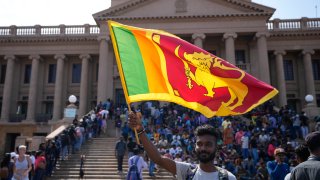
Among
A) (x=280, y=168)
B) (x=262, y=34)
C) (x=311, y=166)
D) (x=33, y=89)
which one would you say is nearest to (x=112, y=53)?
(x=33, y=89)

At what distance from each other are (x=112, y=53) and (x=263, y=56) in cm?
1489

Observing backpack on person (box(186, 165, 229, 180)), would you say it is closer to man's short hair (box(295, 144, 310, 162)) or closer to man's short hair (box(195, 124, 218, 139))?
man's short hair (box(195, 124, 218, 139))

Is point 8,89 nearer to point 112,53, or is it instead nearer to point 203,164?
point 112,53

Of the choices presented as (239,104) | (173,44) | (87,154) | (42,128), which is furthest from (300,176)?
(42,128)

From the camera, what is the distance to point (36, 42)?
4009cm

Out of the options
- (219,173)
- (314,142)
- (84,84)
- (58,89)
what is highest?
(84,84)

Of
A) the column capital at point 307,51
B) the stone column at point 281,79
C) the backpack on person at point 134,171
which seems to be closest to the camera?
the backpack on person at point 134,171

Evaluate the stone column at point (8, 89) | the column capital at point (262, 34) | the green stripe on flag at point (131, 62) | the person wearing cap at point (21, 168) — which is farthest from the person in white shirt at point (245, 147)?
the stone column at point (8, 89)

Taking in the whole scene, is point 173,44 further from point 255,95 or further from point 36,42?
point 36,42

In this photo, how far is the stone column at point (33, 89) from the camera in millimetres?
38625

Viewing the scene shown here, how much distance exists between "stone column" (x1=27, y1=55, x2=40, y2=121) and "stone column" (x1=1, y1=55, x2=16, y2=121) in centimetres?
229

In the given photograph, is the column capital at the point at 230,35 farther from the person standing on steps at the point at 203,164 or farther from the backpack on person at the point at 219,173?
the backpack on person at the point at 219,173

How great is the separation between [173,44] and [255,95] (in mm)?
1700

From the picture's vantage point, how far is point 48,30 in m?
40.8
